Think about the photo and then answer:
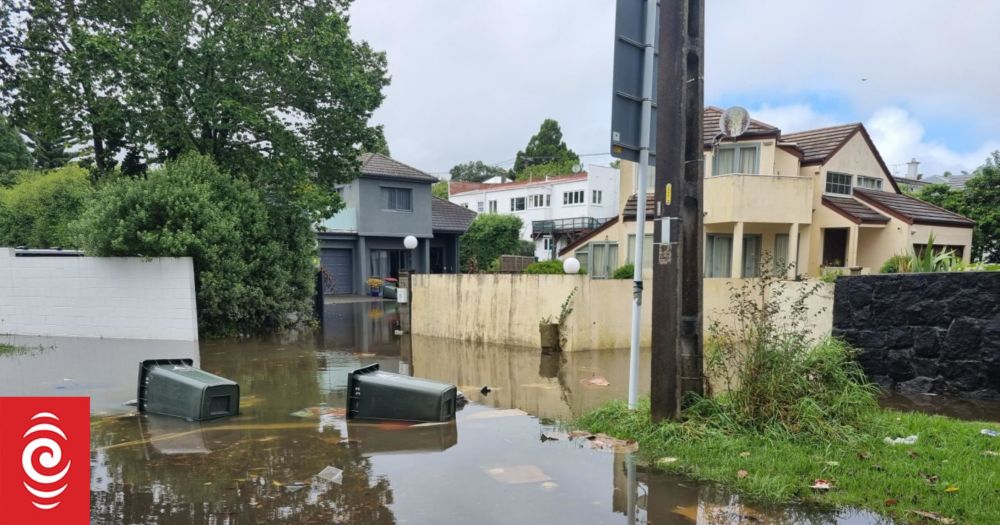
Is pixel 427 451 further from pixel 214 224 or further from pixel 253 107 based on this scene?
pixel 253 107

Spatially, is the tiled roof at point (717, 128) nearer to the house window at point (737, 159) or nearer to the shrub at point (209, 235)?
the house window at point (737, 159)

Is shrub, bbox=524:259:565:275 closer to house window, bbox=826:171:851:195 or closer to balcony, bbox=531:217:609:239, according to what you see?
house window, bbox=826:171:851:195

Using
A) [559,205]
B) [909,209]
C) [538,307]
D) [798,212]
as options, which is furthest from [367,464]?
[559,205]

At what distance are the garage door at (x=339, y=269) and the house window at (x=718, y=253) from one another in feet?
62.9

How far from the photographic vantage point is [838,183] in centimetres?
1970

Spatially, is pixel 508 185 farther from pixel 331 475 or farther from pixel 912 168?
pixel 331 475

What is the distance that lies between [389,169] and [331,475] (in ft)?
90.0

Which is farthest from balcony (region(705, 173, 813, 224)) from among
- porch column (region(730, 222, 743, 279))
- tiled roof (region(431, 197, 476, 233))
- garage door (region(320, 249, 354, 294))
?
garage door (region(320, 249, 354, 294))

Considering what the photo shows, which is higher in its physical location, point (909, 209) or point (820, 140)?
point (820, 140)

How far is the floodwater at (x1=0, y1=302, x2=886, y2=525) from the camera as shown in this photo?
3.97m

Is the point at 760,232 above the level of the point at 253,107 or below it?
below

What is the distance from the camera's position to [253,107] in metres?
13.9

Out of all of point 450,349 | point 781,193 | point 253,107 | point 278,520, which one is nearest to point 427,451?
point 278,520

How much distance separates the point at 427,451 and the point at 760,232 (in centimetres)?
1562
